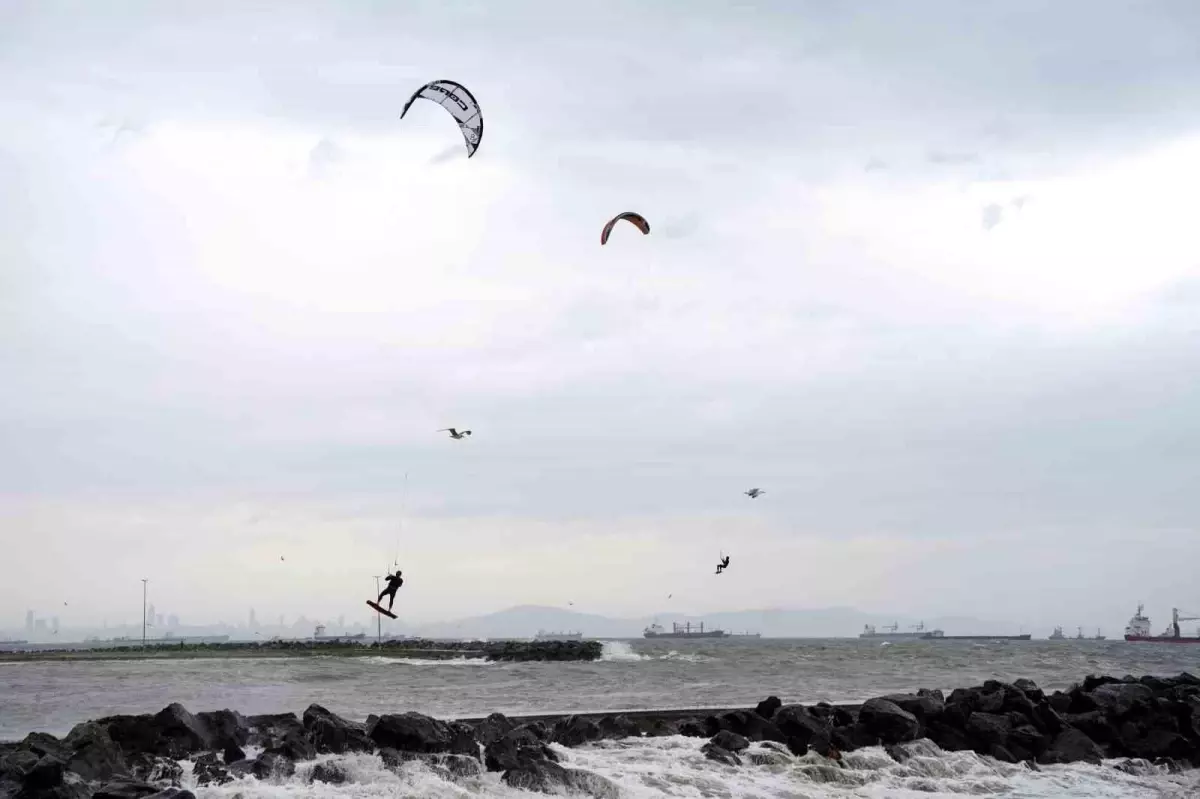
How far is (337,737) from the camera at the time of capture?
528 inches

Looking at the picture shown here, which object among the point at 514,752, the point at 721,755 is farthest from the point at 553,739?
the point at 721,755

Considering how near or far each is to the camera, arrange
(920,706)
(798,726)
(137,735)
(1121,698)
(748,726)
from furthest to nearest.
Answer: (1121,698), (920,706), (748,726), (798,726), (137,735)

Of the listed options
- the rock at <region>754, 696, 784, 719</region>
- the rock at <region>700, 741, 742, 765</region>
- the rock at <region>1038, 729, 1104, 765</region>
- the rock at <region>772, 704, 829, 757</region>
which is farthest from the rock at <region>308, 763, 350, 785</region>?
the rock at <region>1038, 729, 1104, 765</region>

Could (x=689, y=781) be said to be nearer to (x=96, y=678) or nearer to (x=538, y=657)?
(x=96, y=678)

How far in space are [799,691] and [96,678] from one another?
998 inches

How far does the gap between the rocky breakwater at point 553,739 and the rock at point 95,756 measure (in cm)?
2

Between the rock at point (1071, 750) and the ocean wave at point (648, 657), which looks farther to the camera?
the ocean wave at point (648, 657)

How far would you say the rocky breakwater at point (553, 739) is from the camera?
12.3m

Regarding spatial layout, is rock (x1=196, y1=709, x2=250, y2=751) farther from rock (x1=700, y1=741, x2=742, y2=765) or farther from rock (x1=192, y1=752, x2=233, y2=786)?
rock (x1=700, y1=741, x2=742, y2=765)

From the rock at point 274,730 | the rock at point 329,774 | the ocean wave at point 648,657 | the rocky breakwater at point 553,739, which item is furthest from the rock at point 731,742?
the ocean wave at point 648,657

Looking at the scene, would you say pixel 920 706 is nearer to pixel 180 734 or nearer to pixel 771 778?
pixel 771 778

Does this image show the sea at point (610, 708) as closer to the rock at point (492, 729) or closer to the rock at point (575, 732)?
the rock at point (575, 732)

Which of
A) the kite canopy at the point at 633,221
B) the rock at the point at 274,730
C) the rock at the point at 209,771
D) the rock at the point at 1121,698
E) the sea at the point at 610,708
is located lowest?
the sea at the point at 610,708

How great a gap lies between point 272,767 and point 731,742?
6.54 m
